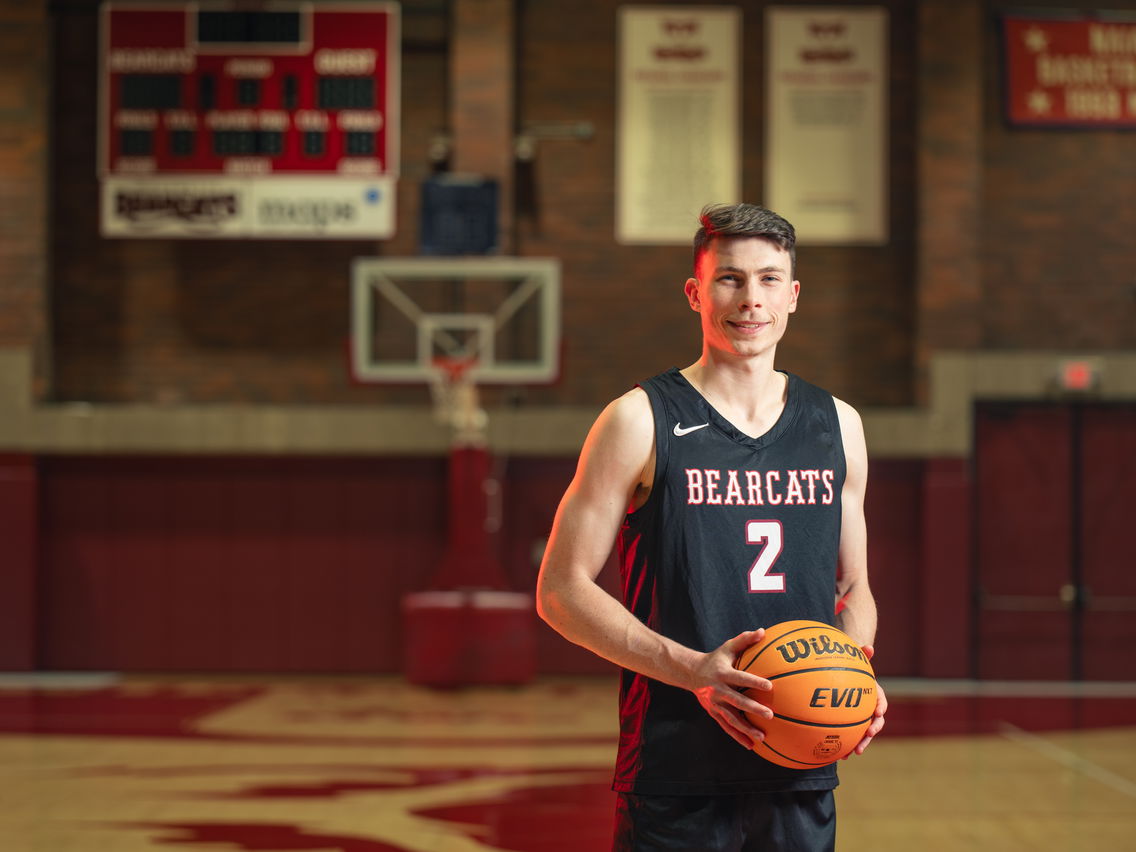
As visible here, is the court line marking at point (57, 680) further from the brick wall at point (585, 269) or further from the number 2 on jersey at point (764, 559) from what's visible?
the number 2 on jersey at point (764, 559)

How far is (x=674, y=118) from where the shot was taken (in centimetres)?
1106

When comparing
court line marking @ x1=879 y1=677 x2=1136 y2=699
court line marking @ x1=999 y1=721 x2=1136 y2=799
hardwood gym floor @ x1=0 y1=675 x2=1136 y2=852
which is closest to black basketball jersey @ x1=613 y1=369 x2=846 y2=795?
hardwood gym floor @ x1=0 y1=675 x2=1136 y2=852

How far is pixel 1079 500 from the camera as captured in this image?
35.6ft

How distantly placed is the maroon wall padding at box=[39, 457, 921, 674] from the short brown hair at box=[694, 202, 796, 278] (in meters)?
8.65

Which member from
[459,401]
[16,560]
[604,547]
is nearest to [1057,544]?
[459,401]

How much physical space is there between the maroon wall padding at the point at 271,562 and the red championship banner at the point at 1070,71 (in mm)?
3397

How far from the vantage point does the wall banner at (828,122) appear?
36.3 ft

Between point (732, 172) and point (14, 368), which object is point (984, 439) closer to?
point (732, 172)

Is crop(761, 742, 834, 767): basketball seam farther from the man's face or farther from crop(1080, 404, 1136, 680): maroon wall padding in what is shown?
crop(1080, 404, 1136, 680): maroon wall padding

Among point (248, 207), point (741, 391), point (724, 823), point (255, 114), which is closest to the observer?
point (724, 823)

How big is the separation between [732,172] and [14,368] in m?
6.37

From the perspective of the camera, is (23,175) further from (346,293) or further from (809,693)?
(809,693)

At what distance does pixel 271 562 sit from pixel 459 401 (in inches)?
89.1

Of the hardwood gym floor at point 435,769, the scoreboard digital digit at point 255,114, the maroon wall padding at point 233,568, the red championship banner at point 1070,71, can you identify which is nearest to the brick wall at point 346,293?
the scoreboard digital digit at point 255,114
